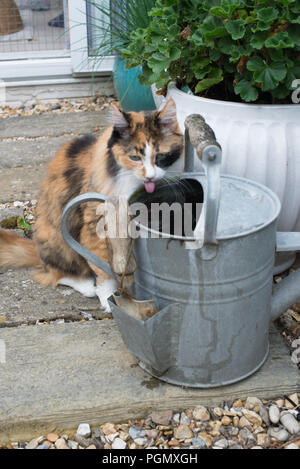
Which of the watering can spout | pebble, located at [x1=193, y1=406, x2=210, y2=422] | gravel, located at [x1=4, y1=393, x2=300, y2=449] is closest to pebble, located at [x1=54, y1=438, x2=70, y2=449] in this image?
gravel, located at [x1=4, y1=393, x2=300, y2=449]

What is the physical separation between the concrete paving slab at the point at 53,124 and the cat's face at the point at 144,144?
70.3 inches

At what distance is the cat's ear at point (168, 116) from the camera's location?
1643mm

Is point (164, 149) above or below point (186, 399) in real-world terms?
above

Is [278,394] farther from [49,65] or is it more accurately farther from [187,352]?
[49,65]

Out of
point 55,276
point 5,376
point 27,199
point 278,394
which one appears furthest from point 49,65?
point 278,394

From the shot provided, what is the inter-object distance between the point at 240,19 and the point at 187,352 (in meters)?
1.02

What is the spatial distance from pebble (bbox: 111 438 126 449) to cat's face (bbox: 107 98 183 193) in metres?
0.75

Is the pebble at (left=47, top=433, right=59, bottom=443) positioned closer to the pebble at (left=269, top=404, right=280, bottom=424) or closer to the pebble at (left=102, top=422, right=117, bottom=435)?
the pebble at (left=102, top=422, right=117, bottom=435)

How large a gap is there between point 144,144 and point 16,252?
775 millimetres

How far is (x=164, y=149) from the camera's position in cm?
170

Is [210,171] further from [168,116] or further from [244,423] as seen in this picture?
[244,423]

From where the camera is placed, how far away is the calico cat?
168cm

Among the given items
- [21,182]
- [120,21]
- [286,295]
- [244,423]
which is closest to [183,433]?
[244,423]

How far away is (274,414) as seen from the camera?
1.45 m
